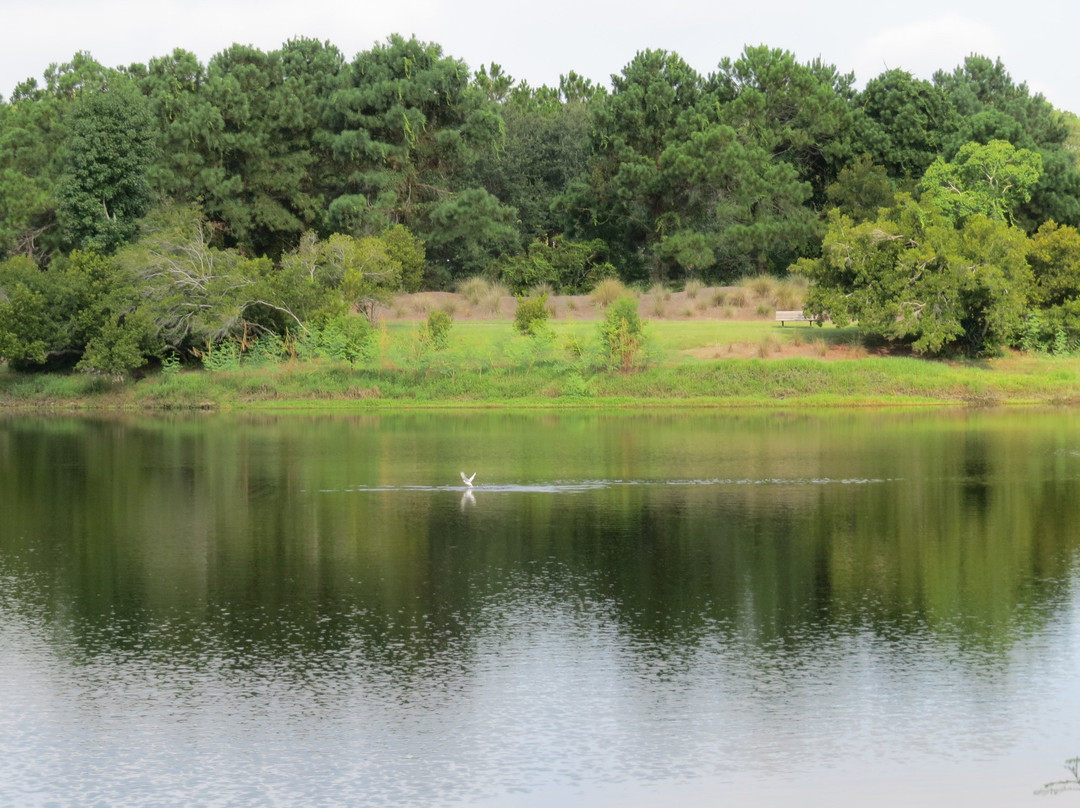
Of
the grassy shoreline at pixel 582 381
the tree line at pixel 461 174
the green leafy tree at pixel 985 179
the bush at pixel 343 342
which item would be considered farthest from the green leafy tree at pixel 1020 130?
the bush at pixel 343 342

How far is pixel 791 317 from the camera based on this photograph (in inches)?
2366

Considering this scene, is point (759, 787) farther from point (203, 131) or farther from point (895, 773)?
point (203, 131)

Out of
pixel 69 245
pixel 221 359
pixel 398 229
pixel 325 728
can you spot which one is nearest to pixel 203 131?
pixel 69 245

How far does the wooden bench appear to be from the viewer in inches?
2345

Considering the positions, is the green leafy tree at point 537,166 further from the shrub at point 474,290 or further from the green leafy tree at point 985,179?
the green leafy tree at point 985,179

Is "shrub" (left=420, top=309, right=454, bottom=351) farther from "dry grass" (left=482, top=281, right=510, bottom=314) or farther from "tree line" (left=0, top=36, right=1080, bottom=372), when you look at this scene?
"dry grass" (left=482, top=281, right=510, bottom=314)

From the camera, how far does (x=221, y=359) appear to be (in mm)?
54000

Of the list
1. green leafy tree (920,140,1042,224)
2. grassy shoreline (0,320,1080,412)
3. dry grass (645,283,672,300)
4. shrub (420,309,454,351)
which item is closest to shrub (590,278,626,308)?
dry grass (645,283,672,300)

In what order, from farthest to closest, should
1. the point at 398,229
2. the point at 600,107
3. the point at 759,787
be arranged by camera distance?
1. the point at 600,107
2. the point at 398,229
3. the point at 759,787

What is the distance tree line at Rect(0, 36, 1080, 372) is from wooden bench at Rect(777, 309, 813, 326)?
2527 mm

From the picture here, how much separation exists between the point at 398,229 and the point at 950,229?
2466cm

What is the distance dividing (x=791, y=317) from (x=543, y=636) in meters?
45.8

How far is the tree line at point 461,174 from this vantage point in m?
57.2

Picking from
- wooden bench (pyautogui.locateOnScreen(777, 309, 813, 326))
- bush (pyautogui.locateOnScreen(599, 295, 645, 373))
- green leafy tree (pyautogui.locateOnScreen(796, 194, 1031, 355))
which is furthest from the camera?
wooden bench (pyautogui.locateOnScreen(777, 309, 813, 326))
